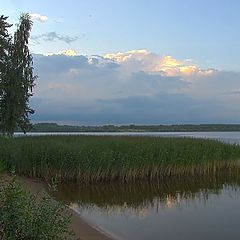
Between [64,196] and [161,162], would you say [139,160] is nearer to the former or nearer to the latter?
[161,162]

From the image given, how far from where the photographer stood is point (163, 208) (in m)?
13.8

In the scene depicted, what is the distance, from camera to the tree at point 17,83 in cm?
2592

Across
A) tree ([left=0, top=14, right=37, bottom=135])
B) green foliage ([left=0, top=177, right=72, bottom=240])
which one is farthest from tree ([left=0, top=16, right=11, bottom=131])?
green foliage ([left=0, top=177, right=72, bottom=240])

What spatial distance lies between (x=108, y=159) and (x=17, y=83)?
1024 cm

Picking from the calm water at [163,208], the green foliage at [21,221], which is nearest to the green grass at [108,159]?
the calm water at [163,208]

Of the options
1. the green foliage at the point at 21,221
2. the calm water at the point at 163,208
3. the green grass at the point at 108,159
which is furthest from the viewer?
the green grass at the point at 108,159

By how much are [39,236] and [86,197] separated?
1073 cm

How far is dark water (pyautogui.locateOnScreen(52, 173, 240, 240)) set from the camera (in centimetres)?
1070

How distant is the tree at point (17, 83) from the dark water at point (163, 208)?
34.2 ft

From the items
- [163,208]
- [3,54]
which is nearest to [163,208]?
[163,208]

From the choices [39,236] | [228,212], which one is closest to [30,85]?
[228,212]

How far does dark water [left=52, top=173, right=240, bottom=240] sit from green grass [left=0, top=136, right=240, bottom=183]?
89 centimetres

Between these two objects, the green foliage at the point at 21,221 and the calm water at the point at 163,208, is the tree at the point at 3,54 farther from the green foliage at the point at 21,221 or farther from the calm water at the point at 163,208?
the green foliage at the point at 21,221

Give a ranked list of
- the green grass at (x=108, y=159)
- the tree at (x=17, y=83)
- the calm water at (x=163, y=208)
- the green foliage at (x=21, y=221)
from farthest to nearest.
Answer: the tree at (x=17, y=83) → the green grass at (x=108, y=159) → the calm water at (x=163, y=208) → the green foliage at (x=21, y=221)
